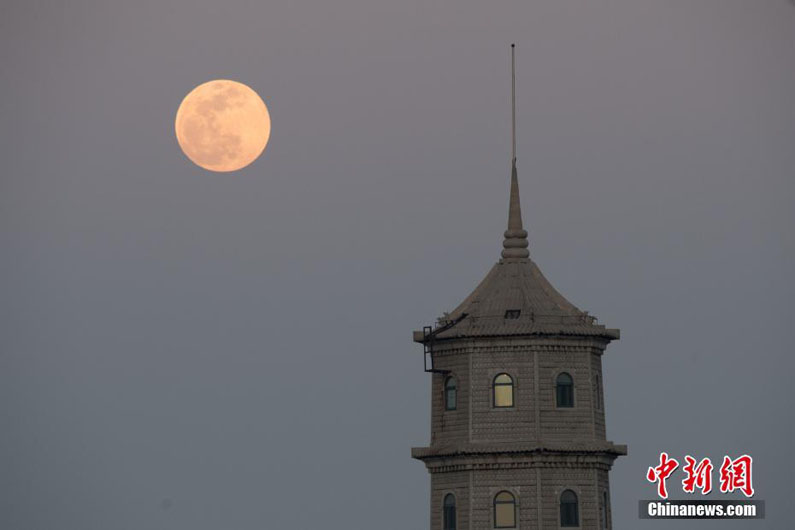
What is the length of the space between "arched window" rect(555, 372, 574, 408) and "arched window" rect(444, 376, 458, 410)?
5759 mm

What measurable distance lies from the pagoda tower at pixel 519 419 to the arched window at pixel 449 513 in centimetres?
6

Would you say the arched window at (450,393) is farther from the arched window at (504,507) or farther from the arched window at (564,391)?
the arched window at (504,507)

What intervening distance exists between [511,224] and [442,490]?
16426mm

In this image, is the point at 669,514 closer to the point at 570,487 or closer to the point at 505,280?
the point at 570,487

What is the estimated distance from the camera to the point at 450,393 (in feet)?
401

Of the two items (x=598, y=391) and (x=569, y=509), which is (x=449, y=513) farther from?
(x=598, y=391)

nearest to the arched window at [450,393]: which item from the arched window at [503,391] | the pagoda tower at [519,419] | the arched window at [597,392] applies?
the pagoda tower at [519,419]

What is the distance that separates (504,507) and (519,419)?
4840mm

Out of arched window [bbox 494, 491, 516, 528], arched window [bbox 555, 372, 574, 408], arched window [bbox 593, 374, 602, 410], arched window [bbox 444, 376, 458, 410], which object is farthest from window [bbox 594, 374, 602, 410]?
arched window [bbox 444, 376, 458, 410]

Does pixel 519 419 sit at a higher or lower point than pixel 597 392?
lower

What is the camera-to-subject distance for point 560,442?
391 ft

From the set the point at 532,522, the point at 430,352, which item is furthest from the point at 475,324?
the point at 532,522

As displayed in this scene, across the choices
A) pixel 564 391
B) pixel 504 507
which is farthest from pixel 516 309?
pixel 504 507

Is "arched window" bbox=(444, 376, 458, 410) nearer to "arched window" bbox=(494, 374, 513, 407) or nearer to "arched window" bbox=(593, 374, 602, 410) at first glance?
"arched window" bbox=(494, 374, 513, 407)
